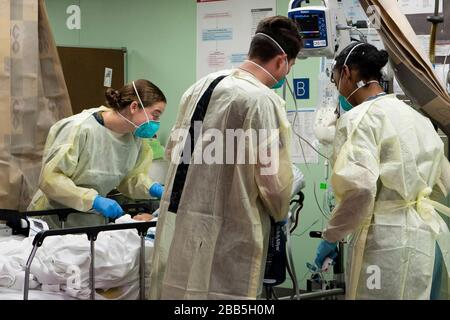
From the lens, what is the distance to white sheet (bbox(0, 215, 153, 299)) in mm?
2324

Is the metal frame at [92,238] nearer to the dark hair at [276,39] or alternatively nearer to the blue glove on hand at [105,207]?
the blue glove on hand at [105,207]

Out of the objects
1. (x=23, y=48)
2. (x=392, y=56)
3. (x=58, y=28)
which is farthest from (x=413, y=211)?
(x=58, y=28)

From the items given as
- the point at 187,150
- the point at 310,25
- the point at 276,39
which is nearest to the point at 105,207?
the point at 187,150

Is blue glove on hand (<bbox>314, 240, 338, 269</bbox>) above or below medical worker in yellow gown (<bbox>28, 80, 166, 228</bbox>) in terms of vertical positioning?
below

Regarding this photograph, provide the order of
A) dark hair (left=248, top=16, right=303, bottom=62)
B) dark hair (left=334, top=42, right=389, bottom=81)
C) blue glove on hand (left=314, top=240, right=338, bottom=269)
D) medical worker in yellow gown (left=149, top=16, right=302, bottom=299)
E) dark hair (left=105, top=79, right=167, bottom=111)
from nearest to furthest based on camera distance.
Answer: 1. medical worker in yellow gown (left=149, top=16, right=302, bottom=299)
2. dark hair (left=248, top=16, right=303, bottom=62)
3. dark hair (left=334, top=42, right=389, bottom=81)
4. blue glove on hand (left=314, top=240, right=338, bottom=269)
5. dark hair (left=105, top=79, right=167, bottom=111)

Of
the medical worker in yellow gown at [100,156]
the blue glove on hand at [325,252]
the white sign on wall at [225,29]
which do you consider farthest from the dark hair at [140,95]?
the white sign on wall at [225,29]

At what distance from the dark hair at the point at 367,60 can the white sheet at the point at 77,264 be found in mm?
1088

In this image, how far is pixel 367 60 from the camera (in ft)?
7.86

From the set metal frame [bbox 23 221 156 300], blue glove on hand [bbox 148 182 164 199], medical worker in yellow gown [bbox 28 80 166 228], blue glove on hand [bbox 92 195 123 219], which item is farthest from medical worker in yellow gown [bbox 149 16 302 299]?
blue glove on hand [bbox 148 182 164 199]

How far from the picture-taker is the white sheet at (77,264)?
232cm

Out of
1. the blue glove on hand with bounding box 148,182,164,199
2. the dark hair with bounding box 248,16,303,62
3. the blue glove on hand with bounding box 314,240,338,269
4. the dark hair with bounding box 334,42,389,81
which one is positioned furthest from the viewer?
the blue glove on hand with bounding box 148,182,164,199

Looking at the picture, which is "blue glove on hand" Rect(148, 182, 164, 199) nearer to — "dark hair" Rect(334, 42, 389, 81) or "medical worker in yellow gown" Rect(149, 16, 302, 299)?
"medical worker in yellow gown" Rect(149, 16, 302, 299)

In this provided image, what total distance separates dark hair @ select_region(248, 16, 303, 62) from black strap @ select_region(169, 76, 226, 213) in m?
0.18

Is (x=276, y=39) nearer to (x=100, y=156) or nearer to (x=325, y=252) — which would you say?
(x=325, y=252)
